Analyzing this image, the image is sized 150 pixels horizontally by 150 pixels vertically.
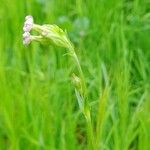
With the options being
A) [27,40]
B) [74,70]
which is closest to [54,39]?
[27,40]

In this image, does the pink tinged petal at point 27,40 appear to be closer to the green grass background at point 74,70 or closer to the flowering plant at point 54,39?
the flowering plant at point 54,39

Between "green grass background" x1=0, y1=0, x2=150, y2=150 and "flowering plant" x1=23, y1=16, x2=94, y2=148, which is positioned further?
"green grass background" x1=0, y1=0, x2=150, y2=150

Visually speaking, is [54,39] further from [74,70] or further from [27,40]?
[74,70]

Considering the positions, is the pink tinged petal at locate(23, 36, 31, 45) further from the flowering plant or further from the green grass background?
the green grass background

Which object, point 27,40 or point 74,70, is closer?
point 27,40

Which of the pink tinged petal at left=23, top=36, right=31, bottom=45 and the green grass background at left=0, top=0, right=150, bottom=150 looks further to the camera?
the green grass background at left=0, top=0, right=150, bottom=150

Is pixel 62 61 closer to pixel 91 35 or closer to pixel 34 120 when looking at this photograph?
pixel 91 35

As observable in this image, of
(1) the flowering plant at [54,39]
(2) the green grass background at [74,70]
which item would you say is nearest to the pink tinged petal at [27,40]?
(1) the flowering plant at [54,39]

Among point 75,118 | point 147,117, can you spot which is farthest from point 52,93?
point 147,117

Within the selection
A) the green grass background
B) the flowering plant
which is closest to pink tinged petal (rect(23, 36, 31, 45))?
the flowering plant
